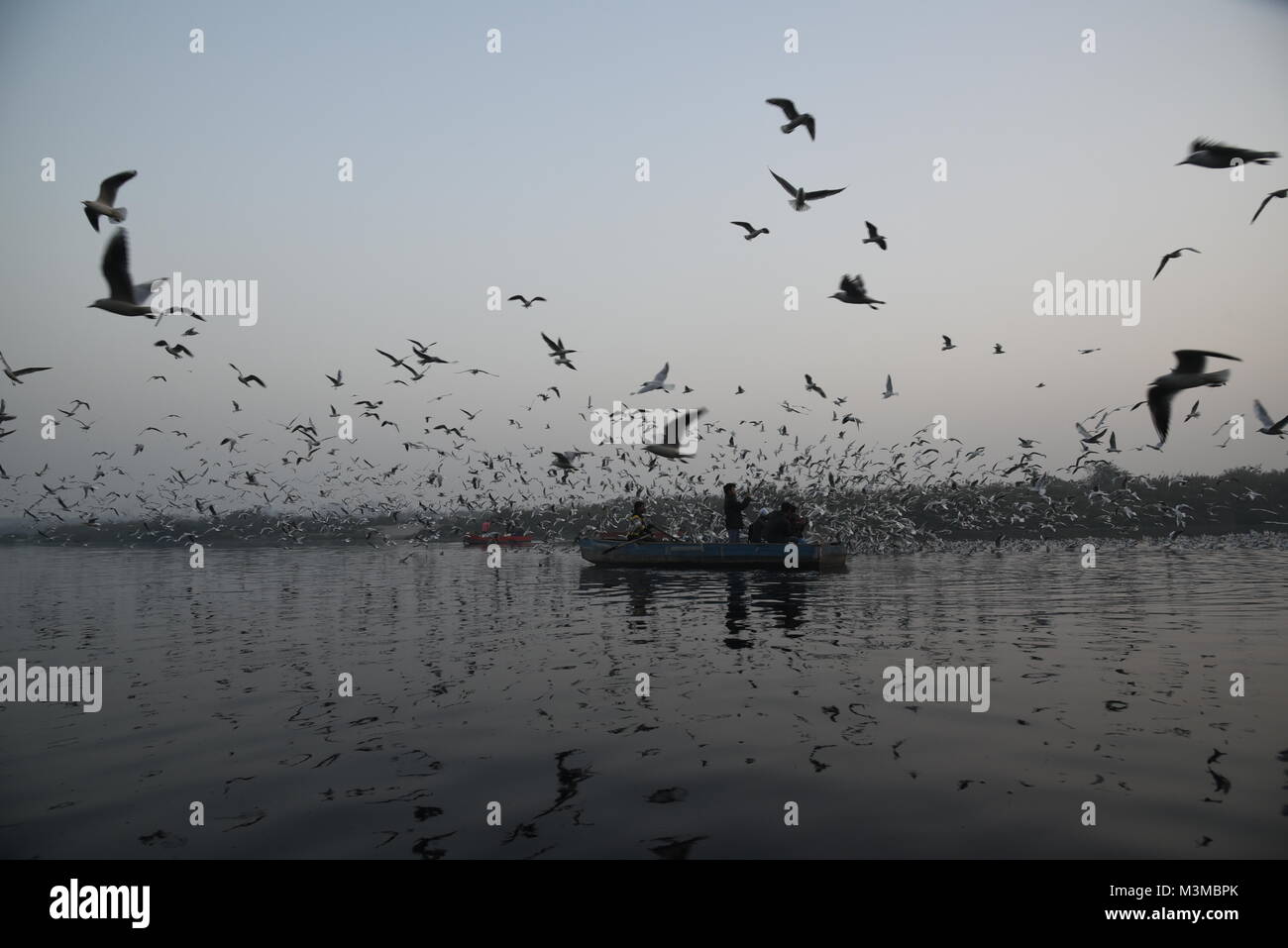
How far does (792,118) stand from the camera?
1427 cm

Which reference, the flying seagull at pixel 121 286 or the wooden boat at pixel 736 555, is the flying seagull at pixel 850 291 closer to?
the flying seagull at pixel 121 286

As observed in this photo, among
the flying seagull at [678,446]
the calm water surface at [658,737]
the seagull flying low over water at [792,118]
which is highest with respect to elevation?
the seagull flying low over water at [792,118]

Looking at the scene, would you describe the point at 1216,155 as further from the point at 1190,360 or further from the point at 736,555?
the point at 736,555

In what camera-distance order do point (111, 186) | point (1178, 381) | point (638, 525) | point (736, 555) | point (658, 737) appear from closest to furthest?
point (658, 737) → point (1178, 381) → point (111, 186) → point (736, 555) → point (638, 525)

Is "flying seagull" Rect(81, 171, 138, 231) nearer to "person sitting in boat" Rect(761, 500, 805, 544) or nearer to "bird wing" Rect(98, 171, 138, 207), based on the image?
"bird wing" Rect(98, 171, 138, 207)

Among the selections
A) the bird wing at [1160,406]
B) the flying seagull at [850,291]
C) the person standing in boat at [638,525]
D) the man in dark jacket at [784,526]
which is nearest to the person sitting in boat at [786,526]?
the man in dark jacket at [784,526]

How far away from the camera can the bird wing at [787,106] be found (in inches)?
556

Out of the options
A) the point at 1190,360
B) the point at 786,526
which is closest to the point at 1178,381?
the point at 1190,360

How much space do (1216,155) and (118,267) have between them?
12.7m

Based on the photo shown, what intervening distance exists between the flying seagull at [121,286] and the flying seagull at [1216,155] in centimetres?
1245
